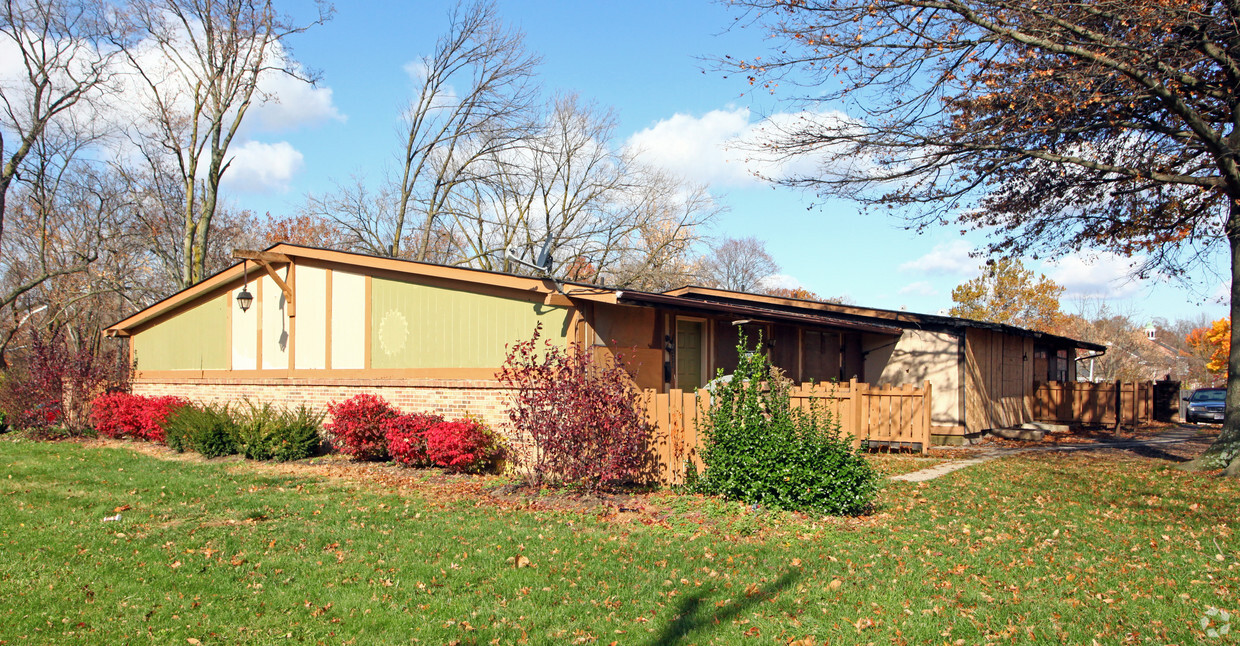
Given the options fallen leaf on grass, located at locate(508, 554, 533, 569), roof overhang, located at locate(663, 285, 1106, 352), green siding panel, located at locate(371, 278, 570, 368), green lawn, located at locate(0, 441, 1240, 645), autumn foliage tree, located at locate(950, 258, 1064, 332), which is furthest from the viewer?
autumn foliage tree, located at locate(950, 258, 1064, 332)

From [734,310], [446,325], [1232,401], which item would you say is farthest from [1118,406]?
[446,325]

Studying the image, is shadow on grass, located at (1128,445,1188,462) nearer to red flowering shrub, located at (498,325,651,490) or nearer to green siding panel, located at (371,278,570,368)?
red flowering shrub, located at (498,325,651,490)

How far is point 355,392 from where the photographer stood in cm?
1385

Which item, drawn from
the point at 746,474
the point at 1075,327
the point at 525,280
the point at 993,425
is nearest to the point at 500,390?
the point at 525,280

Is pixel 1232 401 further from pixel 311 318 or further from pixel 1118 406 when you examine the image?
pixel 311 318

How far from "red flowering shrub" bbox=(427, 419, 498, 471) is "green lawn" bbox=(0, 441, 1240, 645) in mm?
1268

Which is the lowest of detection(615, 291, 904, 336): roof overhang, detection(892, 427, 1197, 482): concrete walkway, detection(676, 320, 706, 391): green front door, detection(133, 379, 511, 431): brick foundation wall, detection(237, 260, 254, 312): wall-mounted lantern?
detection(892, 427, 1197, 482): concrete walkway

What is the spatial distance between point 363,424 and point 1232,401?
13438 millimetres

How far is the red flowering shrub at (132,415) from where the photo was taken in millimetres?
15750

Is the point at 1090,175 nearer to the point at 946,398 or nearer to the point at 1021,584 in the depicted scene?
the point at 946,398

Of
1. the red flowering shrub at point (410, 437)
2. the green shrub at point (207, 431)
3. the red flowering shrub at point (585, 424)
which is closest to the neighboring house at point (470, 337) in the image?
the red flowering shrub at point (410, 437)

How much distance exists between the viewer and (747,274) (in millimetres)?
51562

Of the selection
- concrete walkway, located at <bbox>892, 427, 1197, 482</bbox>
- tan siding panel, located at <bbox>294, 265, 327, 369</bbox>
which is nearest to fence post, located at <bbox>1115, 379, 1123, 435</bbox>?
concrete walkway, located at <bbox>892, 427, 1197, 482</bbox>

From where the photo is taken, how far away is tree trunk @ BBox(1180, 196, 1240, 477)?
1160 cm
